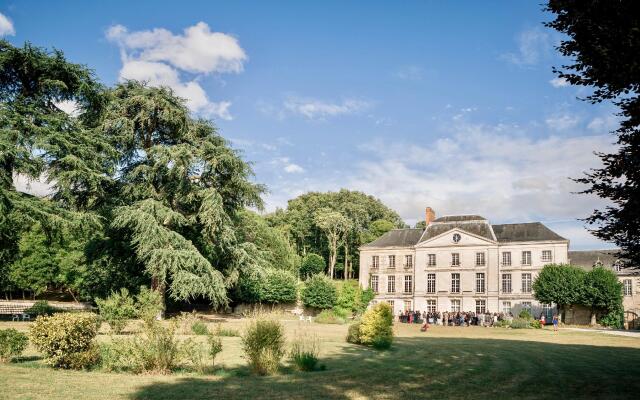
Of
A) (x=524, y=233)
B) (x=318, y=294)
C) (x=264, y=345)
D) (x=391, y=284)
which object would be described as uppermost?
(x=524, y=233)

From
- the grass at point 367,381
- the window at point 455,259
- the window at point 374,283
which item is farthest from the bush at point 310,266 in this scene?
the grass at point 367,381

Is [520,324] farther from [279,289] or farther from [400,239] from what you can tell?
[400,239]

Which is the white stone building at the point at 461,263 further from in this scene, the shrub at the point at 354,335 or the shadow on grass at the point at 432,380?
the shadow on grass at the point at 432,380

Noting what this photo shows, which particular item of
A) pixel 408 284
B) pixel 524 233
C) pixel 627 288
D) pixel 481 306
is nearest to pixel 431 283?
pixel 408 284

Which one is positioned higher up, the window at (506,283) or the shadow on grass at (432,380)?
the window at (506,283)

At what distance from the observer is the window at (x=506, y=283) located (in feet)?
164

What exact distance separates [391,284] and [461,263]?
815 centimetres

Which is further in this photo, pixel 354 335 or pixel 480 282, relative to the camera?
pixel 480 282

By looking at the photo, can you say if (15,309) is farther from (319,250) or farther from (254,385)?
(319,250)

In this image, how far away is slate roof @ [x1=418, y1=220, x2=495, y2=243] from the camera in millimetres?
52000

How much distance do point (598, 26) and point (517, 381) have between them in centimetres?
708

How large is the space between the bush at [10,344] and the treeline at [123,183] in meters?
10.0

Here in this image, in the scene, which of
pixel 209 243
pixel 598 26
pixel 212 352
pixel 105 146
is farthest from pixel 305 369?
pixel 209 243

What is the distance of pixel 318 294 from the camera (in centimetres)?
4462
